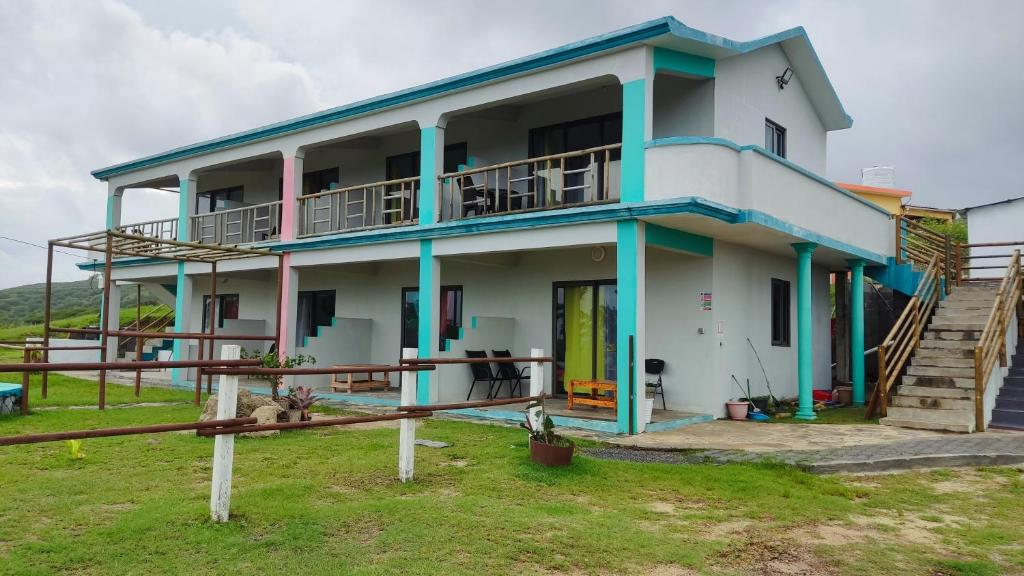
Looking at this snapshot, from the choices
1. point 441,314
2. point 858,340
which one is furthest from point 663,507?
point 858,340

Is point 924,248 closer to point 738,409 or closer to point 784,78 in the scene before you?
point 784,78

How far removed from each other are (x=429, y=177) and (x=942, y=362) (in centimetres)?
959

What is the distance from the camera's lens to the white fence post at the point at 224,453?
5.53 m

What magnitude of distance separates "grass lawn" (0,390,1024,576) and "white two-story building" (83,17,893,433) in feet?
12.1

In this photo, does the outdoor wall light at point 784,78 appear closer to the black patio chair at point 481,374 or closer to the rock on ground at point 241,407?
the black patio chair at point 481,374

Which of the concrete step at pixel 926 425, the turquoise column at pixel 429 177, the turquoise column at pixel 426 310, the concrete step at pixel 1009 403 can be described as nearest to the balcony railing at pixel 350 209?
the turquoise column at pixel 429 177

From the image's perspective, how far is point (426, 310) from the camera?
13633mm

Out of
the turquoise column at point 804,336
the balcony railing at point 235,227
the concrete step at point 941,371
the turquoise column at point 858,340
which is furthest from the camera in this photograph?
the balcony railing at point 235,227

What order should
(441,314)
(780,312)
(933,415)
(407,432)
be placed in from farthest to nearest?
(441,314) → (780,312) → (933,415) → (407,432)

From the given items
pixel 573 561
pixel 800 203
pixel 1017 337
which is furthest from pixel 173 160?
pixel 1017 337

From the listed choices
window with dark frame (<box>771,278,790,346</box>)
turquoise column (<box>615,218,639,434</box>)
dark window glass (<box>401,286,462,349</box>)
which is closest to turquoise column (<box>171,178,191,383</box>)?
dark window glass (<box>401,286,462,349</box>)

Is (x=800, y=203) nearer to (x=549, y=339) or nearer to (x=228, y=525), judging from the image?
(x=549, y=339)

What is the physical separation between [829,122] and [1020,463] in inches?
414

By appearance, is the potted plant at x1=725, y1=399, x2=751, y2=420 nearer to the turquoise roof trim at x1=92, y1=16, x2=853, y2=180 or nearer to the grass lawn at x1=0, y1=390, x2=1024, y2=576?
the grass lawn at x1=0, y1=390, x2=1024, y2=576
